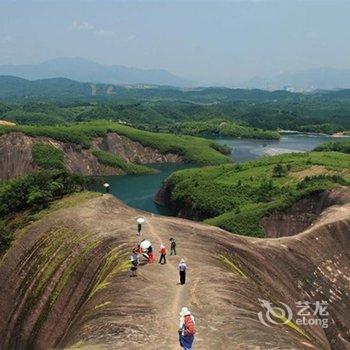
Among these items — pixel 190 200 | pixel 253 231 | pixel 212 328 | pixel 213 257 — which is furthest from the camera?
pixel 190 200

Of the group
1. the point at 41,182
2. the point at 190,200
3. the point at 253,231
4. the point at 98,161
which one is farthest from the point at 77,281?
the point at 98,161

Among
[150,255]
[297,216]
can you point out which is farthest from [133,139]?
[150,255]

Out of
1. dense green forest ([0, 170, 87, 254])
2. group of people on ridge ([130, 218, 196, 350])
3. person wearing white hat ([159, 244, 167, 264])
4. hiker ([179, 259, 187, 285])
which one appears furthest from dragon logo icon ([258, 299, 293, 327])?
dense green forest ([0, 170, 87, 254])

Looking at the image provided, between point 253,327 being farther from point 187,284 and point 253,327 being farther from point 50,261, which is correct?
point 50,261

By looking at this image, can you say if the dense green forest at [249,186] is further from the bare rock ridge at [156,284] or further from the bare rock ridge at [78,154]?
the bare rock ridge at [78,154]

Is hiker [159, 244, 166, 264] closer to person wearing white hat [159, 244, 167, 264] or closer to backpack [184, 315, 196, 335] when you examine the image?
person wearing white hat [159, 244, 167, 264]
